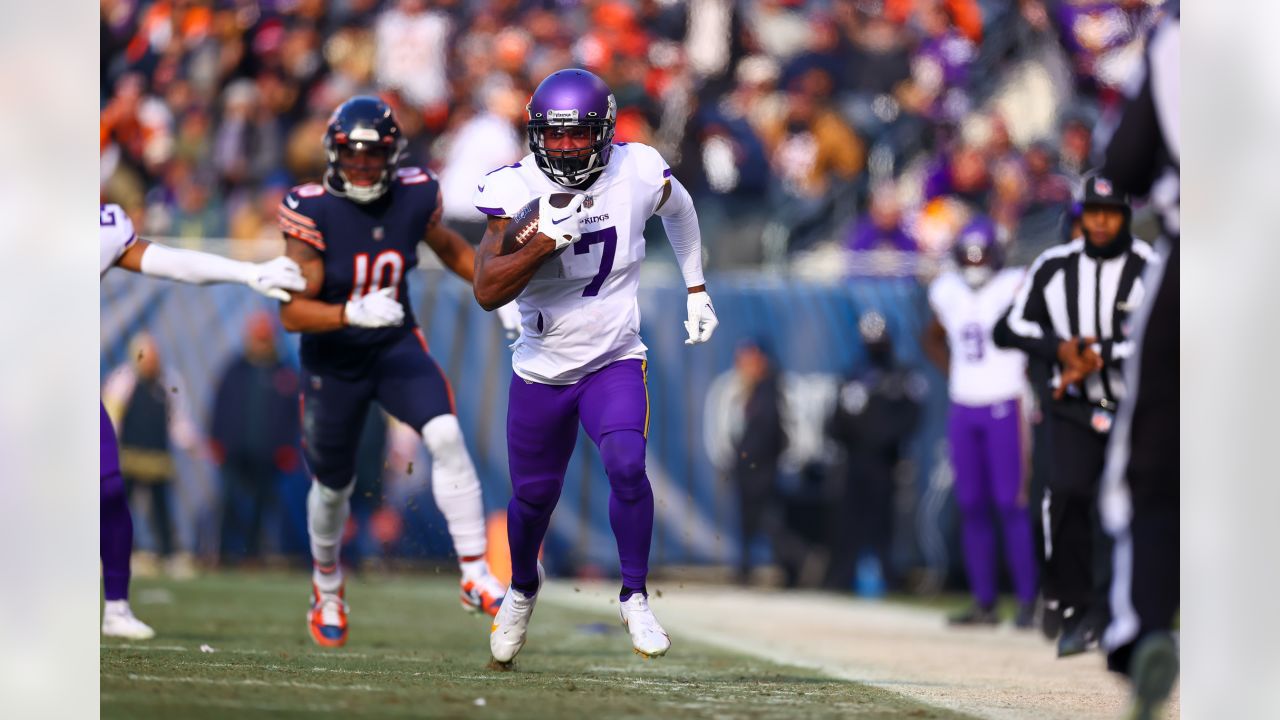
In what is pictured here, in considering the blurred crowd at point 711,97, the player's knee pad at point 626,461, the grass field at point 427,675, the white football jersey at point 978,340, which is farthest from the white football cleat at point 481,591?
the blurred crowd at point 711,97

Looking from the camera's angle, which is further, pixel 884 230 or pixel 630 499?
pixel 884 230

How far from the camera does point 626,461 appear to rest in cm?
532

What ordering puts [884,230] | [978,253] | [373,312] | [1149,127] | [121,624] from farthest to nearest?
[884,230] → [978,253] → [121,624] → [373,312] → [1149,127]

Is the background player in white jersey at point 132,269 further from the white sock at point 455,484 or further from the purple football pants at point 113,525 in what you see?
the white sock at point 455,484

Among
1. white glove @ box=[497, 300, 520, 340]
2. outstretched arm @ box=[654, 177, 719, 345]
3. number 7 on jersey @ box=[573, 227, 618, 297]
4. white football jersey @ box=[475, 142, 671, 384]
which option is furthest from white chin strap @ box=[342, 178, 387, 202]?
number 7 on jersey @ box=[573, 227, 618, 297]

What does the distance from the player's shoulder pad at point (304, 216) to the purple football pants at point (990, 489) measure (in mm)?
3929

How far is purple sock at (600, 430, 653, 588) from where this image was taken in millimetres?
5336

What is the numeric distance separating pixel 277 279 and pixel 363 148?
549 mm

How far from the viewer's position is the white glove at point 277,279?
6.39m

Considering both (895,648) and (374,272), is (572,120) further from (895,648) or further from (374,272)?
(895,648)

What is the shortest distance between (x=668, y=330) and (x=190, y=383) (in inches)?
113

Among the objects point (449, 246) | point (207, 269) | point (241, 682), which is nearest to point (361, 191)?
point (449, 246)

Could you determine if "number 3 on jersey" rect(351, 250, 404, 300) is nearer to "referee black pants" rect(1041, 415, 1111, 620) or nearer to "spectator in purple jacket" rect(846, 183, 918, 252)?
"referee black pants" rect(1041, 415, 1111, 620)
